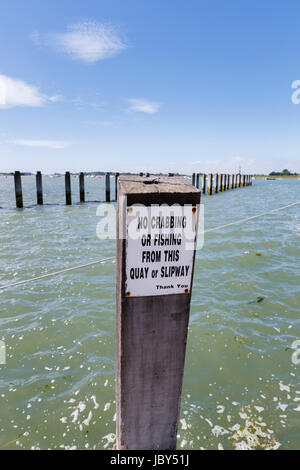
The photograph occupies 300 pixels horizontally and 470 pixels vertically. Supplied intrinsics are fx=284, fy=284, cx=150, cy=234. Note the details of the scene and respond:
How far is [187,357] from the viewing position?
390 cm

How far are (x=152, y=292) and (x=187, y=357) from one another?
2.84 m

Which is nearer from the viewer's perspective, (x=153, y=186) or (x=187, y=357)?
(x=153, y=186)

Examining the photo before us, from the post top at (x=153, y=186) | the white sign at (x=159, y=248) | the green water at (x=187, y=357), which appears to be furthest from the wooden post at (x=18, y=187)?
the white sign at (x=159, y=248)

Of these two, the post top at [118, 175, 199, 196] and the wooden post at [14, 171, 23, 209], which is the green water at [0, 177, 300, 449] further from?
the wooden post at [14, 171, 23, 209]

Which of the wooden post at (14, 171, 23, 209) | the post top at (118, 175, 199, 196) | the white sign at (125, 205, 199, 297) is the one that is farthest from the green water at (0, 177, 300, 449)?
the wooden post at (14, 171, 23, 209)

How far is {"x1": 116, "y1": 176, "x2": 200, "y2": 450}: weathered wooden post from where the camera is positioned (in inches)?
54.0

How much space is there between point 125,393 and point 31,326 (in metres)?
3.44

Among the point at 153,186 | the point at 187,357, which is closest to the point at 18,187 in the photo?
the point at 187,357

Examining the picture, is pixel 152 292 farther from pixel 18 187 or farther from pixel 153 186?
pixel 18 187

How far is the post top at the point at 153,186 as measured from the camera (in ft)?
4.38

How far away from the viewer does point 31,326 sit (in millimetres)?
4559

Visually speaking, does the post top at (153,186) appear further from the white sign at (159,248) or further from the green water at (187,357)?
the green water at (187,357)
